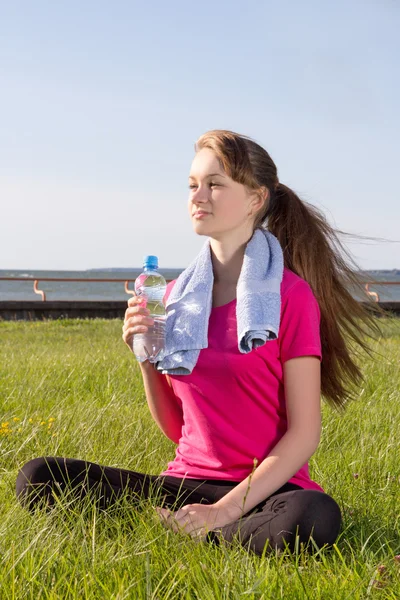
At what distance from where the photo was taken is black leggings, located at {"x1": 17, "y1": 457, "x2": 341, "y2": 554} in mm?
2729

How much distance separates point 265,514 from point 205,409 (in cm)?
45

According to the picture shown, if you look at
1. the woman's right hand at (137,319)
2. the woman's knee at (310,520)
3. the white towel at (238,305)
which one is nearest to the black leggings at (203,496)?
the woman's knee at (310,520)

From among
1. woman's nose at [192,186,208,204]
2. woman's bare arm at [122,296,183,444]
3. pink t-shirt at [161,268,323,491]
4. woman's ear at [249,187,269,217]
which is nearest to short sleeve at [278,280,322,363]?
pink t-shirt at [161,268,323,491]

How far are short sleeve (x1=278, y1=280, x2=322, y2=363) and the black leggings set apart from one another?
18.7 inches

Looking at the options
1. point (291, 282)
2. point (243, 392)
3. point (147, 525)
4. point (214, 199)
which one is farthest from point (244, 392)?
point (214, 199)

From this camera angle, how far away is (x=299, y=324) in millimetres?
3000

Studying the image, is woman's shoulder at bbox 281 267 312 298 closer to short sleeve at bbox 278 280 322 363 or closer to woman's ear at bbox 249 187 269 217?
short sleeve at bbox 278 280 322 363

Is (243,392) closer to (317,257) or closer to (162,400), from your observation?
(162,400)

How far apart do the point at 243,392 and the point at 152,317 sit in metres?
0.45

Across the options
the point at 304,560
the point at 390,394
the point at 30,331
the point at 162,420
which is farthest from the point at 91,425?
the point at 30,331

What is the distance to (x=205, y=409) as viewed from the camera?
307 cm

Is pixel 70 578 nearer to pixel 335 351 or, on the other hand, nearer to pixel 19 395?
pixel 335 351

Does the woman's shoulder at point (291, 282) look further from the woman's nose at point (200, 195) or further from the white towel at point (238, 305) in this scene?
the woman's nose at point (200, 195)

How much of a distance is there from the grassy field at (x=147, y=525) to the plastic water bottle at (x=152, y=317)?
0.56m
